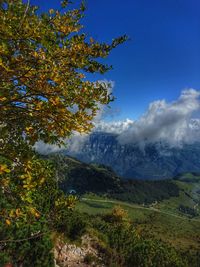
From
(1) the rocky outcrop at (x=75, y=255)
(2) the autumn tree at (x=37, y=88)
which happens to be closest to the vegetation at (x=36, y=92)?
(2) the autumn tree at (x=37, y=88)

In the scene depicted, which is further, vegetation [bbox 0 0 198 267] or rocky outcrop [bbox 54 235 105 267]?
rocky outcrop [bbox 54 235 105 267]

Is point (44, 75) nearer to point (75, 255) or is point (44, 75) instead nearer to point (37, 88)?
point (37, 88)

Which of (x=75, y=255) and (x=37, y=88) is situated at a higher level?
(x=37, y=88)

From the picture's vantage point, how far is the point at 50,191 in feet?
167

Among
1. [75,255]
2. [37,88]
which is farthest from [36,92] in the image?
[75,255]

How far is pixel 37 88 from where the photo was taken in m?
9.56

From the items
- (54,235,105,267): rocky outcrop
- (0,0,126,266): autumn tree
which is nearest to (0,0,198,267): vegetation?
(0,0,126,266): autumn tree

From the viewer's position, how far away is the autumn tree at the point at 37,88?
910 centimetres

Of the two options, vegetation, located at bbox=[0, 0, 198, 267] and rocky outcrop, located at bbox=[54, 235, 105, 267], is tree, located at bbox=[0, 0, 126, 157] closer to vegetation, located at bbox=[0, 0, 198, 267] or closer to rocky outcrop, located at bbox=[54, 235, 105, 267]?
vegetation, located at bbox=[0, 0, 198, 267]

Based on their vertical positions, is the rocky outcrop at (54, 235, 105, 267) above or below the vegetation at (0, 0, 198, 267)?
below

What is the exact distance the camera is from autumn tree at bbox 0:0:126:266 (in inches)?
358

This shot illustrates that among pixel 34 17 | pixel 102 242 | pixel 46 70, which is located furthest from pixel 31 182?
pixel 102 242

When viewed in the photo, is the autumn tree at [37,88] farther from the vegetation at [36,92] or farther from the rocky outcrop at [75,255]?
the rocky outcrop at [75,255]

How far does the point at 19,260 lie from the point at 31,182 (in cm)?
2922
